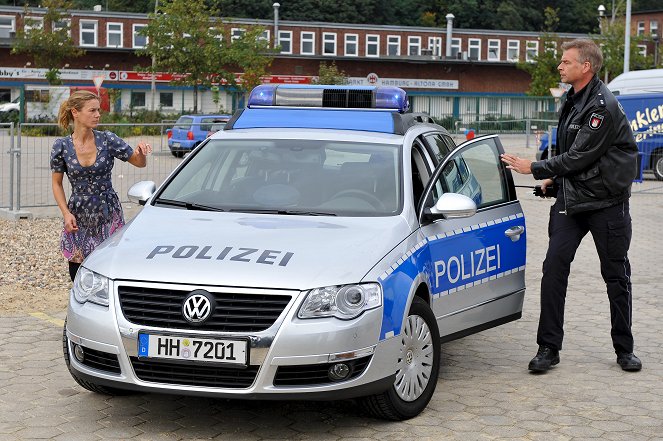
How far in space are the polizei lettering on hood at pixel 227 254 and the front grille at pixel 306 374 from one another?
514 millimetres

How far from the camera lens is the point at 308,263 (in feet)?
17.9

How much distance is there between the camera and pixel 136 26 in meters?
73.2

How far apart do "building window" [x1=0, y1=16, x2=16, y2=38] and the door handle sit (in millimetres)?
68933

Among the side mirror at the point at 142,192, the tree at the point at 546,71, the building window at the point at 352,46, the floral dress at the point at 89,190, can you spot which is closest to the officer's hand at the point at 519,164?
the side mirror at the point at 142,192

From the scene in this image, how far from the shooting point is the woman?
7285 millimetres

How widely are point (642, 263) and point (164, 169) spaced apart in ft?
23.9

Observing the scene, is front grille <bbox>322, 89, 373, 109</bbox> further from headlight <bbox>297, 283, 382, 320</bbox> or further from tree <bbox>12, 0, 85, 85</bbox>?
tree <bbox>12, 0, 85, 85</bbox>

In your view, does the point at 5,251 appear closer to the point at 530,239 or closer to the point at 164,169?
the point at 164,169

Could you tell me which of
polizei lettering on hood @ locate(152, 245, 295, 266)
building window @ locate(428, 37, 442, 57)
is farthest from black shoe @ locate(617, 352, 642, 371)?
building window @ locate(428, 37, 442, 57)

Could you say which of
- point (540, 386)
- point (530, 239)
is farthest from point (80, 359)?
point (530, 239)

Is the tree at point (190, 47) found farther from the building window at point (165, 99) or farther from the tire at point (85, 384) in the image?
the tire at point (85, 384)

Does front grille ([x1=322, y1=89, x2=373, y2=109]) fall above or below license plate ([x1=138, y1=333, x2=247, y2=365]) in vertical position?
above

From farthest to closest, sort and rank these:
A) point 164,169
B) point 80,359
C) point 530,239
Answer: point 164,169
point 530,239
point 80,359

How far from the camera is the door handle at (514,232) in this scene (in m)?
7.30
